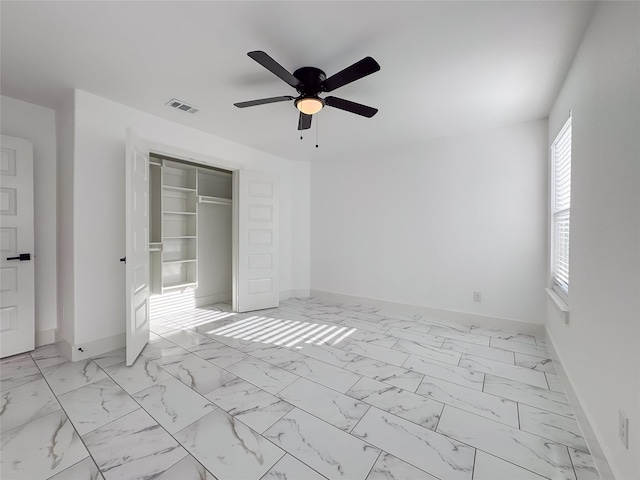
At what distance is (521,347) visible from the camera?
2.91 metres

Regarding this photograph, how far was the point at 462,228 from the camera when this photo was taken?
373 cm

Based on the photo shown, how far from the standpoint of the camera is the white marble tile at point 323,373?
2.20m

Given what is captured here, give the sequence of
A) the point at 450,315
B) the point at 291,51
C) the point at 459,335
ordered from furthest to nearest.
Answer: the point at 450,315, the point at 459,335, the point at 291,51

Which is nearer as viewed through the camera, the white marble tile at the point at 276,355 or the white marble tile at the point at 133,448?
the white marble tile at the point at 133,448

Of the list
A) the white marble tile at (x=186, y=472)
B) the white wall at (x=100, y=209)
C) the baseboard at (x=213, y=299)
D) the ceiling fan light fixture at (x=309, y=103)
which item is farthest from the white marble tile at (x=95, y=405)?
the ceiling fan light fixture at (x=309, y=103)

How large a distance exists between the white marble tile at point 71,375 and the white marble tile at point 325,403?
1.65m

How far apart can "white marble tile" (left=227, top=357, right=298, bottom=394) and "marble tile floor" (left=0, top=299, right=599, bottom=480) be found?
15 mm

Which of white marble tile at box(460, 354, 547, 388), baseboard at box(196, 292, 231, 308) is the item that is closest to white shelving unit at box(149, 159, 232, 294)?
baseboard at box(196, 292, 231, 308)

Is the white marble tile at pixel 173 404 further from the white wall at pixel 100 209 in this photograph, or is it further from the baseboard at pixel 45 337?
the baseboard at pixel 45 337

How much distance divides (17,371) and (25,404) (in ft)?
2.39

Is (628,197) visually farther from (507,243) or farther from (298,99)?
(507,243)

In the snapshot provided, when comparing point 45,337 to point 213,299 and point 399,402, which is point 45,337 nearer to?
point 213,299

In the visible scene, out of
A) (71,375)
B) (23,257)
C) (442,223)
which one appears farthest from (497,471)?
(23,257)

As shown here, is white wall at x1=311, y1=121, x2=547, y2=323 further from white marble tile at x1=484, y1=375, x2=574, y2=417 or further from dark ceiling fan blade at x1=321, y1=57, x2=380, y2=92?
dark ceiling fan blade at x1=321, y1=57, x2=380, y2=92
